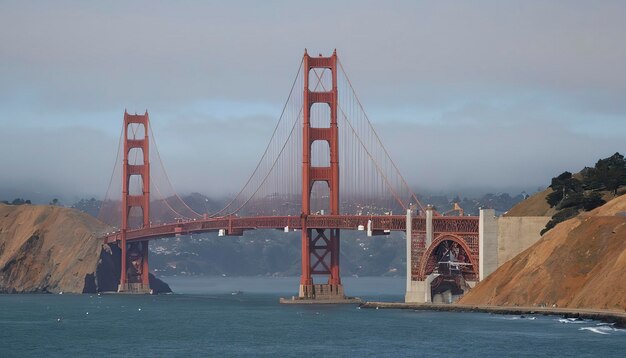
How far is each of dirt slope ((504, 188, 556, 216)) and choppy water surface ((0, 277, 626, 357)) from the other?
19798 millimetres

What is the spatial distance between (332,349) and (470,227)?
109 feet

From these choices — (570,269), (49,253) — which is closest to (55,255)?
(49,253)

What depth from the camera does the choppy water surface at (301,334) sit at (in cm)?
8500

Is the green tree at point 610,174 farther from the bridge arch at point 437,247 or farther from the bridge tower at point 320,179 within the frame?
the bridge tower at point 320,179

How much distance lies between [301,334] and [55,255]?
97091 millimetres

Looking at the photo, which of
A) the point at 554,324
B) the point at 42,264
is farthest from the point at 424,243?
the point at 42,264

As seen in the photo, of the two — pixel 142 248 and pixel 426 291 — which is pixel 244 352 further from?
pixel 142 248

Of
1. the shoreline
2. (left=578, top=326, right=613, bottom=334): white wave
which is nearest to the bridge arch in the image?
the shoreline

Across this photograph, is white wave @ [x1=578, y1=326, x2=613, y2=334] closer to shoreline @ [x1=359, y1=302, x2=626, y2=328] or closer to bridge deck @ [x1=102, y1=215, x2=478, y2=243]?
shoreline @ [x1=359, y1=302, x2=626, y2=328]

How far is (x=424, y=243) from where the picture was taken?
122312 millimetres

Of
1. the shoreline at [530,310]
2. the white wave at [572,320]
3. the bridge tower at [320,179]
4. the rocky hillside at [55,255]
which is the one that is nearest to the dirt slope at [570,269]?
the shoreline at [530,310]

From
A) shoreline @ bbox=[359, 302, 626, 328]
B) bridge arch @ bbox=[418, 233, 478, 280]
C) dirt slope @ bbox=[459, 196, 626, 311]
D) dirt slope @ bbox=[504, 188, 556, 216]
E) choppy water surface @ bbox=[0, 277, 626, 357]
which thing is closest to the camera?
choppy water surface @ bbox=[0, 277, 626, 357]

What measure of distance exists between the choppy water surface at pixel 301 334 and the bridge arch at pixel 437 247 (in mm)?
4189

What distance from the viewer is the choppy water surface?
3346 inches
